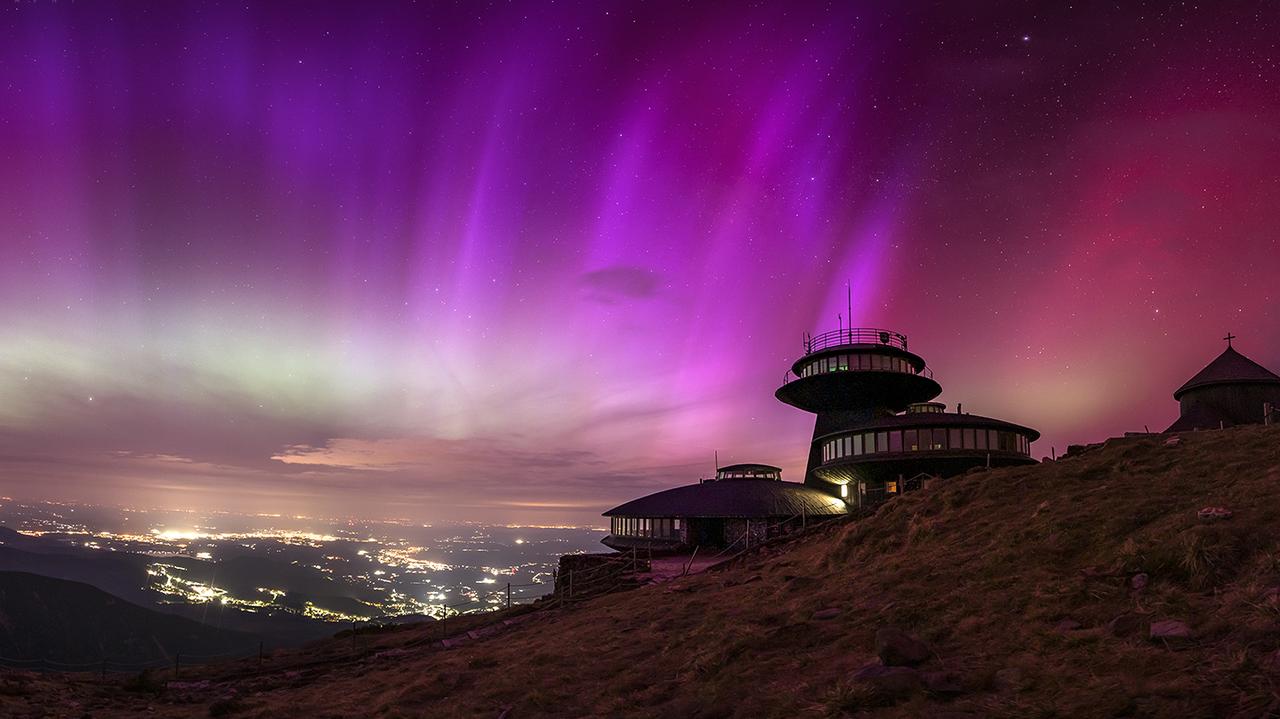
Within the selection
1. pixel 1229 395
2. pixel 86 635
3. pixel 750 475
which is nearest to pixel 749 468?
pixel 750 475

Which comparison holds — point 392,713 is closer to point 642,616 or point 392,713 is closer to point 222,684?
point 642,616

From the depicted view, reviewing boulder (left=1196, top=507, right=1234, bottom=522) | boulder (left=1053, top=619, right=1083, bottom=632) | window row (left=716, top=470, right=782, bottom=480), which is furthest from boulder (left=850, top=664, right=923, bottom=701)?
window row (left=716, top=470, right=782, bottom=480)

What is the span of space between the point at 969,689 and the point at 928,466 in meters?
43.9

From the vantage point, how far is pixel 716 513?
52562 mm

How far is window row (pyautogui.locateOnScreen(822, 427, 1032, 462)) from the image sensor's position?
50.2m

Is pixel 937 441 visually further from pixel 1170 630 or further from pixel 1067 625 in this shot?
pixel 1170 630

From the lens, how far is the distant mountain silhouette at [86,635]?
175 m

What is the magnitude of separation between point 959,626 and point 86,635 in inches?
Answer: 9885

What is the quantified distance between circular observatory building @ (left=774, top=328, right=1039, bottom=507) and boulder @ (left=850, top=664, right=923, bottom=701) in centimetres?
3447

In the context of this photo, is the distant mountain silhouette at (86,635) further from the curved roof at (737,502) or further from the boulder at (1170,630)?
the boulder at (1170,630)

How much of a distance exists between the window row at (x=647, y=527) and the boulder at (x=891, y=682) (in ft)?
147

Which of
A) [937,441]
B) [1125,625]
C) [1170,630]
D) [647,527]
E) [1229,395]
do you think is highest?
[1229,395]

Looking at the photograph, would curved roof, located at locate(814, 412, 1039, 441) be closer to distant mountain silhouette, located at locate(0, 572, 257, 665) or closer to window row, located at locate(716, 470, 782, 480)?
window row, located at locate(716, 470, 782, 480)

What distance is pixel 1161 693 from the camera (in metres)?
8.34
